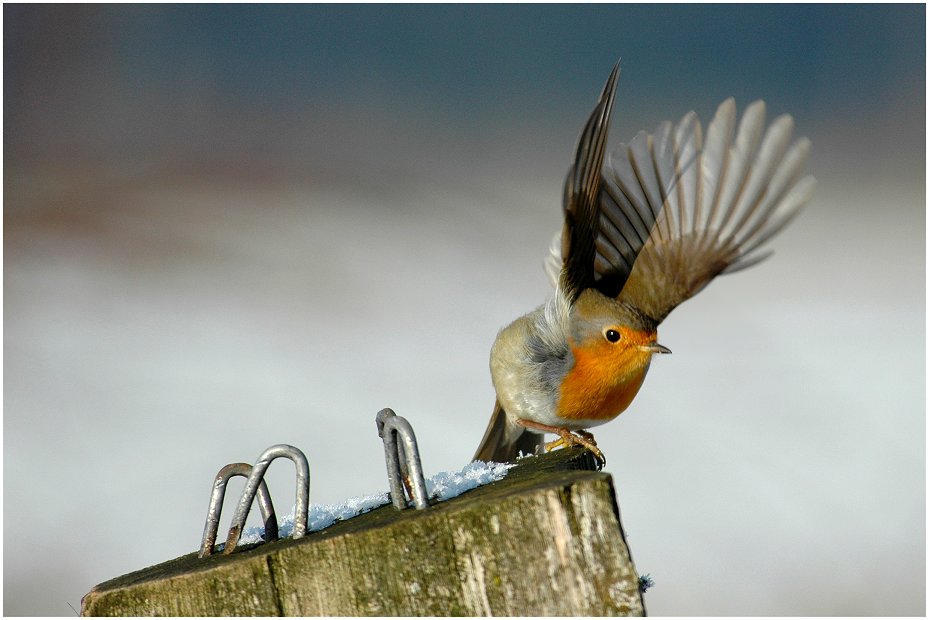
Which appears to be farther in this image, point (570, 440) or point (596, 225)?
point (570, 440)

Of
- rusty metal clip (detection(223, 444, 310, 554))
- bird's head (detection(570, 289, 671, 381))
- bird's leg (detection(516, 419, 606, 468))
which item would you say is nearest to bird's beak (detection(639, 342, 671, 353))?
bird's head (detection(570, 289, 671, 381))

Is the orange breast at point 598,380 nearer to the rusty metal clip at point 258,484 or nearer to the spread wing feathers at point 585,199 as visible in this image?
the spread wing feathers at point 585,199

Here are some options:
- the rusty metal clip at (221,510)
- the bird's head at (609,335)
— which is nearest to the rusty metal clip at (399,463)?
the rusty metal clip at (221,510)

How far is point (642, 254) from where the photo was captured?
8.54ft

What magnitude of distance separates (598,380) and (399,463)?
139 cm

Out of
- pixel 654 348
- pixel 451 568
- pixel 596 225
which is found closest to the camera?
pixel 451 568

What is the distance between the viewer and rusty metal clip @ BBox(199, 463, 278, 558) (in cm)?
121

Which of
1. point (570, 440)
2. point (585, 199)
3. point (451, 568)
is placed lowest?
point (451, 568)

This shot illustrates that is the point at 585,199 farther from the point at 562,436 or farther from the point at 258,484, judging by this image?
the point at 258,484

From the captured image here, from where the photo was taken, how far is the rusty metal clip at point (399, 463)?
1097 mm

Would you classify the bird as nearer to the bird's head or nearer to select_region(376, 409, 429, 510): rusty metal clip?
the bird's head

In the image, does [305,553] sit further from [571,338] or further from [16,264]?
[16,264]

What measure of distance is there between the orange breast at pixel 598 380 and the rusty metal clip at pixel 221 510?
54.4 inches

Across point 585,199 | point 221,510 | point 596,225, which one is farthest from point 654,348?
point 221,510
